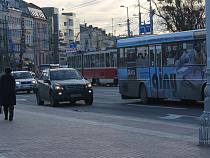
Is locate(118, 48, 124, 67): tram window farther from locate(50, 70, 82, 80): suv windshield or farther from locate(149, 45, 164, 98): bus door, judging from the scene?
locate(149, 45, 164, 98): bus door

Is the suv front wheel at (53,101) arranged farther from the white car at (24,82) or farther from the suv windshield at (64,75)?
the white car at (24,82)

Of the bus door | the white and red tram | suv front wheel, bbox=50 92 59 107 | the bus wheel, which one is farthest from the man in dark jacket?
the white and red tram

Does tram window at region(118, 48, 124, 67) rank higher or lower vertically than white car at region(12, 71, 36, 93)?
higher

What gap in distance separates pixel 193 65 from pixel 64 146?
1013 cm

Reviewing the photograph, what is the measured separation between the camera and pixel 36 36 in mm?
115062

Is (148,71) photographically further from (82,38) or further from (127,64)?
(82,38)

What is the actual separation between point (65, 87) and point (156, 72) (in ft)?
13.3

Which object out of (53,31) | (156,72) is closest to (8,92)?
(156,72)

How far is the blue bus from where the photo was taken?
→ 62.3 feet

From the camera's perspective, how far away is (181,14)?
67.3 meters

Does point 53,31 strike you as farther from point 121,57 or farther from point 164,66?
point 164,66

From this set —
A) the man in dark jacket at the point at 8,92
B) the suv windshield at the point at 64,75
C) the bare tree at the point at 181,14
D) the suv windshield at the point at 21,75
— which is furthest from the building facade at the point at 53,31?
the man in dark jacket at the point at 8,92

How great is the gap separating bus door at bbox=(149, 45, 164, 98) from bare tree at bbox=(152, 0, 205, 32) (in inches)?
1798

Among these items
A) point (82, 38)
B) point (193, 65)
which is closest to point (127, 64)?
point (193, 65)
